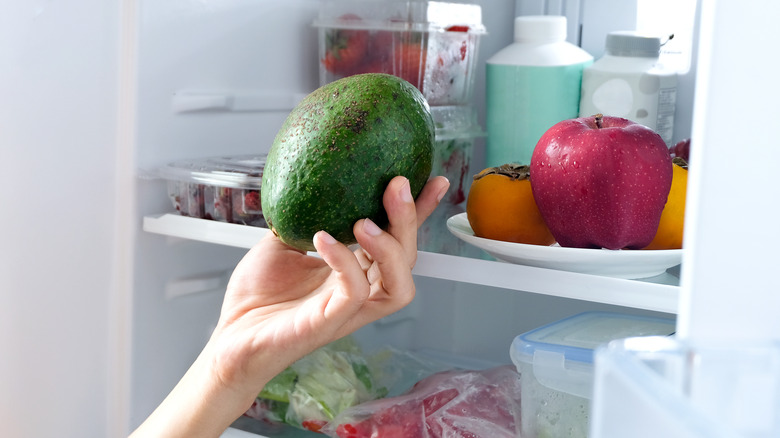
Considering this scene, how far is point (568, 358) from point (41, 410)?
61 centimetres

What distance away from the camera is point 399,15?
42.2 inches

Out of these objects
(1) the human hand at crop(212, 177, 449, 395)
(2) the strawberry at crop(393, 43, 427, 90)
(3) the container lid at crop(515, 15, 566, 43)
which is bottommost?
(1) the human hand at crop(212, 177, 449, 395)

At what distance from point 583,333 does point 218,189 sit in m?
0.46

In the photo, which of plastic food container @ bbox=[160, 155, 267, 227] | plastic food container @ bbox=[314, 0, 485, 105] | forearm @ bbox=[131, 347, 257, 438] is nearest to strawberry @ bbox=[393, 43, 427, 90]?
plastic food container @ bbox=[314, 0, 485, 105]

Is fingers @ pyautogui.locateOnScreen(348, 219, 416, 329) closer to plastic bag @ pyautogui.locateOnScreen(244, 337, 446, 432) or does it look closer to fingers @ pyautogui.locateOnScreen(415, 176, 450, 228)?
fingers @ pyautogui.locateOnScreen(415, 176, 450, 228)

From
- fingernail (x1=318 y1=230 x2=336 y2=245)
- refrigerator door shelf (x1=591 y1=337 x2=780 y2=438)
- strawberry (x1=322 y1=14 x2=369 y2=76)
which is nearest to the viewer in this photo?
refrigerator door shelf (x1=591 y1=337 x2=780 y2=438)

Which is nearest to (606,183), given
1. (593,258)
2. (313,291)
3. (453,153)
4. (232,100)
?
(593,258)

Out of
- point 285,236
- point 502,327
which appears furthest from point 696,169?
point 502,327

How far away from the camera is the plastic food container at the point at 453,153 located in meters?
1.09

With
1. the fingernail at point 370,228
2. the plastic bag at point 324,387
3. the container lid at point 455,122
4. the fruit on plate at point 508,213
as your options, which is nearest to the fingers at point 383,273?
the fingernail at point 370,228

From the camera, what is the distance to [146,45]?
94 centimetres

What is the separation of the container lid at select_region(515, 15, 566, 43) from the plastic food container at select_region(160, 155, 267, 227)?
1.27 ft

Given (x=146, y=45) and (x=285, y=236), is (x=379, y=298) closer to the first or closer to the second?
(x=285, y=236)

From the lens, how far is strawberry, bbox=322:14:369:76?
109cm
